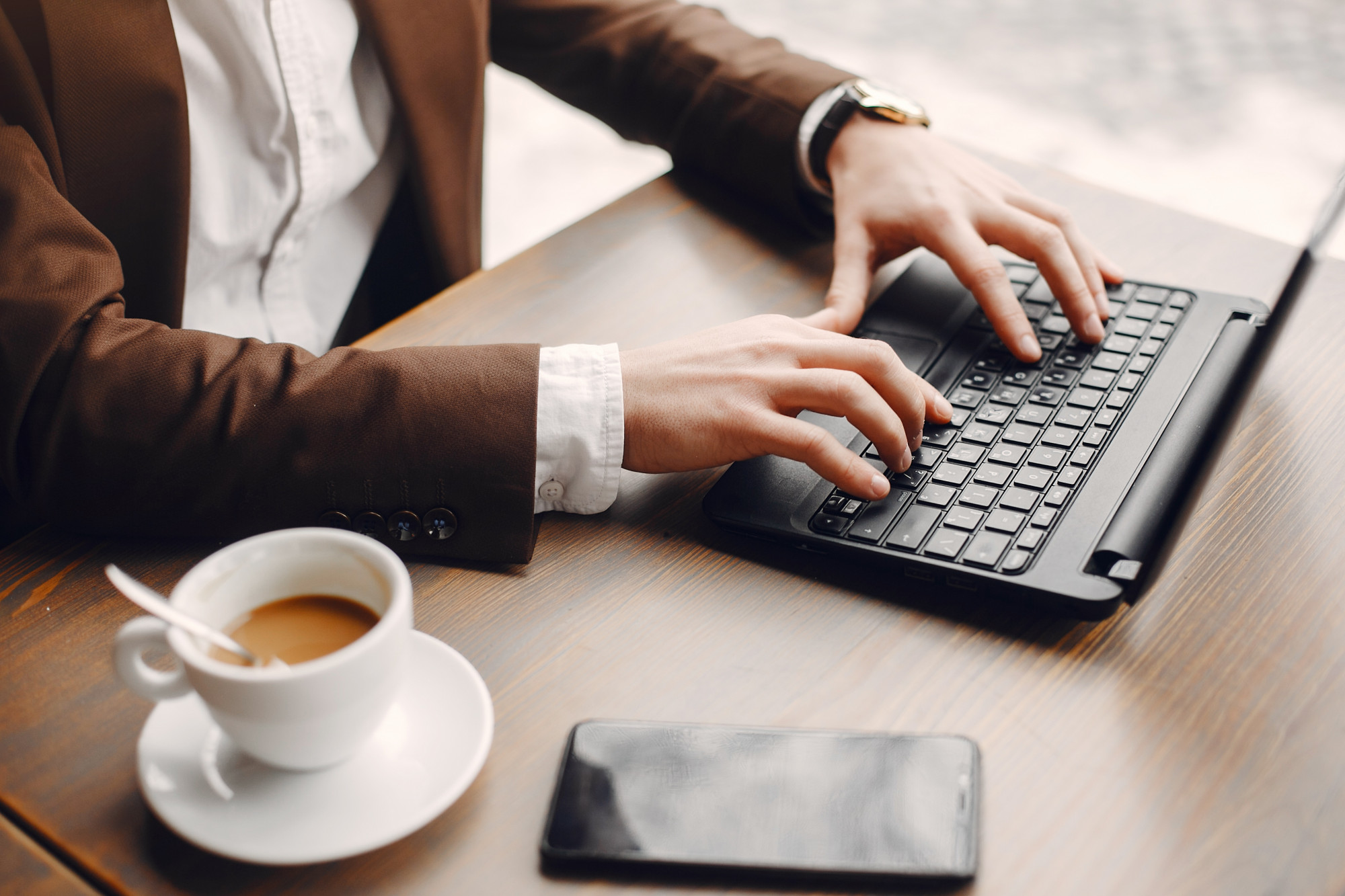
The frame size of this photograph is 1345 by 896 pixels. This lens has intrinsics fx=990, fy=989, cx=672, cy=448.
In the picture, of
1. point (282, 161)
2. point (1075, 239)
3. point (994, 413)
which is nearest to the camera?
point (994, 413)

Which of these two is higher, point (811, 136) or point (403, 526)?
point (811, 136)

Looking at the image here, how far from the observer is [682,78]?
927 mm

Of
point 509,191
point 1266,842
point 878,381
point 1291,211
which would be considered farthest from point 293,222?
point 1291,211

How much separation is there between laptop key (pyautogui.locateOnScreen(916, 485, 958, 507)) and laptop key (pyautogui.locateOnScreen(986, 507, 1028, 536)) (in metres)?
0.03

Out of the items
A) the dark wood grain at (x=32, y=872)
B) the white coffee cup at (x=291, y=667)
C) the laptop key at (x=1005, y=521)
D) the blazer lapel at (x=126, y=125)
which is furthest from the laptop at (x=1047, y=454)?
the blazer lapel at (x=126, y=125)

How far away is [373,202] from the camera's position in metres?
1.01

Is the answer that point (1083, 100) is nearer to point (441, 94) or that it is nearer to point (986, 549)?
point (441, 94)

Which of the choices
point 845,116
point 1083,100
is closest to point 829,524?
point 845,116

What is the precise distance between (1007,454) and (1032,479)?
26 millimetres

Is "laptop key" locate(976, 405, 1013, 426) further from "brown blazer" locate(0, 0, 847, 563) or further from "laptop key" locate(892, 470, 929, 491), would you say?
"brown blazer" locate(0, 0, 847, 563)

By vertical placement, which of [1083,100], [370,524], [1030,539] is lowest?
[1083,100]

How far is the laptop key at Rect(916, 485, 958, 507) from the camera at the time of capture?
22.3 inches

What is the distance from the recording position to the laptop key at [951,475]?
Answer: 58 cm

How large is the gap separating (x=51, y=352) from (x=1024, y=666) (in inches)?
22.2
